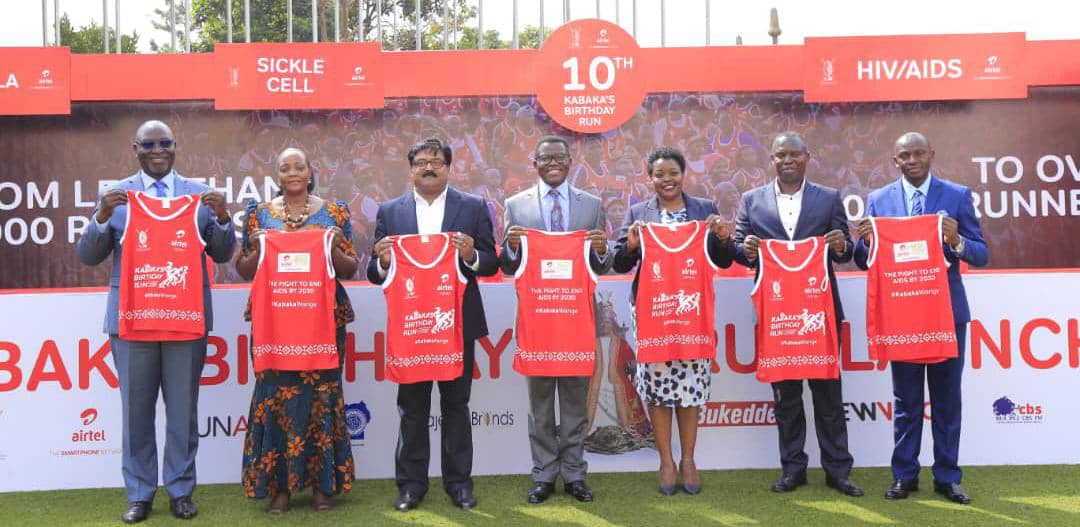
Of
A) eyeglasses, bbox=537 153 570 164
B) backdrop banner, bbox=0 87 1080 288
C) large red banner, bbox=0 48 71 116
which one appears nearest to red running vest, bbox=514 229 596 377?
eyeglasses, bbox=537 153 570 164

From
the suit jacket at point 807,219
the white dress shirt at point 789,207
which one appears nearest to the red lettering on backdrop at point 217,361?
the suit jacket at point 807,219

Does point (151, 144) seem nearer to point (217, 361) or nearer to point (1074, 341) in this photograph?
point (217, 361)

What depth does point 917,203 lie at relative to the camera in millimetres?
4703

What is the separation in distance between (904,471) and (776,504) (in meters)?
0.67

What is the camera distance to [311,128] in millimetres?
7898

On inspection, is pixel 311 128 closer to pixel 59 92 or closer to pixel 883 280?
pixel 59 92

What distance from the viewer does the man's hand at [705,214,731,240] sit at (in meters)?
4.60

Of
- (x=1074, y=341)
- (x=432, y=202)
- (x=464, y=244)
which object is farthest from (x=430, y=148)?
(x=1074, y=341)

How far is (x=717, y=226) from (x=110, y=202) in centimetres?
284

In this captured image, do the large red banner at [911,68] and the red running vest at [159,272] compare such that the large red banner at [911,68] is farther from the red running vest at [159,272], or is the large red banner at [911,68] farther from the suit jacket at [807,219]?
the red running vest at [159,272]

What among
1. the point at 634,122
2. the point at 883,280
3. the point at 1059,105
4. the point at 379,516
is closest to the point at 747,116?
the point at 634,122

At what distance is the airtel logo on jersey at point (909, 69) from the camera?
754cm

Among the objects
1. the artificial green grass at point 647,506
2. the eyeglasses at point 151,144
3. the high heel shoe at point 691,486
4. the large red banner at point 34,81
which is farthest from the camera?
the large red banner at point 34,81

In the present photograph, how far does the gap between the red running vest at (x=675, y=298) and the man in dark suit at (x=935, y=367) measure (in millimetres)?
829
